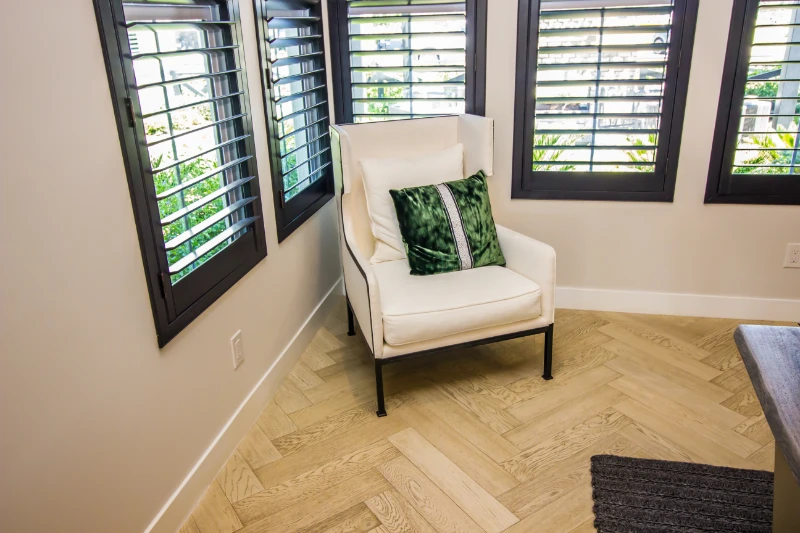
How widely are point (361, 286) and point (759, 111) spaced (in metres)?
1.95

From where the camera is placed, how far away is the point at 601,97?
2.80 metres

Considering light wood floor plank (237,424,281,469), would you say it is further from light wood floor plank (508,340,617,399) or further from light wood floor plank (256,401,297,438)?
light wood floor plank (508,340,617,399)

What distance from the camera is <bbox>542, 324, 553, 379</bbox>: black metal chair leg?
2459 mm

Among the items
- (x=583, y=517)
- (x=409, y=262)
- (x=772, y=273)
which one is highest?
(x=409, y=262)

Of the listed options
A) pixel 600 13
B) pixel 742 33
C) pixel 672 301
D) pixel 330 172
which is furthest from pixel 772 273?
pixel 330 172

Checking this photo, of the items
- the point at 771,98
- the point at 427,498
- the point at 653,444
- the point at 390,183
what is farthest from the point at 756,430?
the point at 390,183

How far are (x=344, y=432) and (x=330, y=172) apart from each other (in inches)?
56.2

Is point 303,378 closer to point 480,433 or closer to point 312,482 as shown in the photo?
point 312,482

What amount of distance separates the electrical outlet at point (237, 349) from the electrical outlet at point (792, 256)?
253 cm

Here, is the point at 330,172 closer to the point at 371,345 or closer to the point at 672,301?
the point at 371,345

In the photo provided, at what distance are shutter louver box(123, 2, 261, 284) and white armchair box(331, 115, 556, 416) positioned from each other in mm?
491

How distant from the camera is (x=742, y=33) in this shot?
260 centimetres

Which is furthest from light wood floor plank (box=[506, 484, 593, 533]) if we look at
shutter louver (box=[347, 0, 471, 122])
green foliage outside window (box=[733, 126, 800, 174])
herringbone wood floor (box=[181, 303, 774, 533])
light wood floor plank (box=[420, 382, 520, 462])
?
shutter louver (box=[347, 0, 471, 122])

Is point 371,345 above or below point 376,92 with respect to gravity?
below
